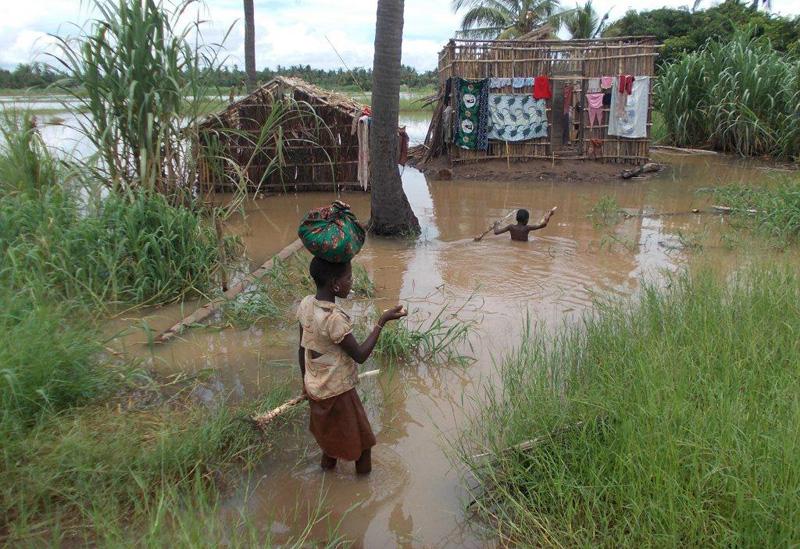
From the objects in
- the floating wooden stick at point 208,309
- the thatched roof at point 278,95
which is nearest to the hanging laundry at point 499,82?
the thatched roof at point 278,95

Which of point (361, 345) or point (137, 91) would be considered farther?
point (137, 91)

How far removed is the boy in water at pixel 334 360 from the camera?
2.54 metres

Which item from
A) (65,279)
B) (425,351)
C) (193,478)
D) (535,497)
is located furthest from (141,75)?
(535,497)

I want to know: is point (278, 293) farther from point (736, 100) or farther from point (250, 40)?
point (736, 100)

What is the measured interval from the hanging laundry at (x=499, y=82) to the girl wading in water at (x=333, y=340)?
10.1 meters

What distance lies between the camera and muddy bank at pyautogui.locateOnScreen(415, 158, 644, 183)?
11719 mm

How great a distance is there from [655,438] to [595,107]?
10934mm

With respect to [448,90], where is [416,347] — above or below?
below

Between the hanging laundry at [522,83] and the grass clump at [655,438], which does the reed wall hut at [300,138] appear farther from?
the grass clump at [655,438]

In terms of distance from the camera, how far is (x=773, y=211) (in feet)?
21.3

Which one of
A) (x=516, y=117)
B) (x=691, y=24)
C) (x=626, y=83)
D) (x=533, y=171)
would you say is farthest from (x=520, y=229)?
(x=691, y=24)

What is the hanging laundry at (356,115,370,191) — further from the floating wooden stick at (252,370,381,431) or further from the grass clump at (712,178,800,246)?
the floating wooden stick at (252,370,381,431)

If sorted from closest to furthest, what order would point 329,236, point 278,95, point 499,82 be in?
point 329,236, point 278,95, point 499,82

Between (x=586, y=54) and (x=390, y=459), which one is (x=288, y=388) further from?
(x=586, y=54)
